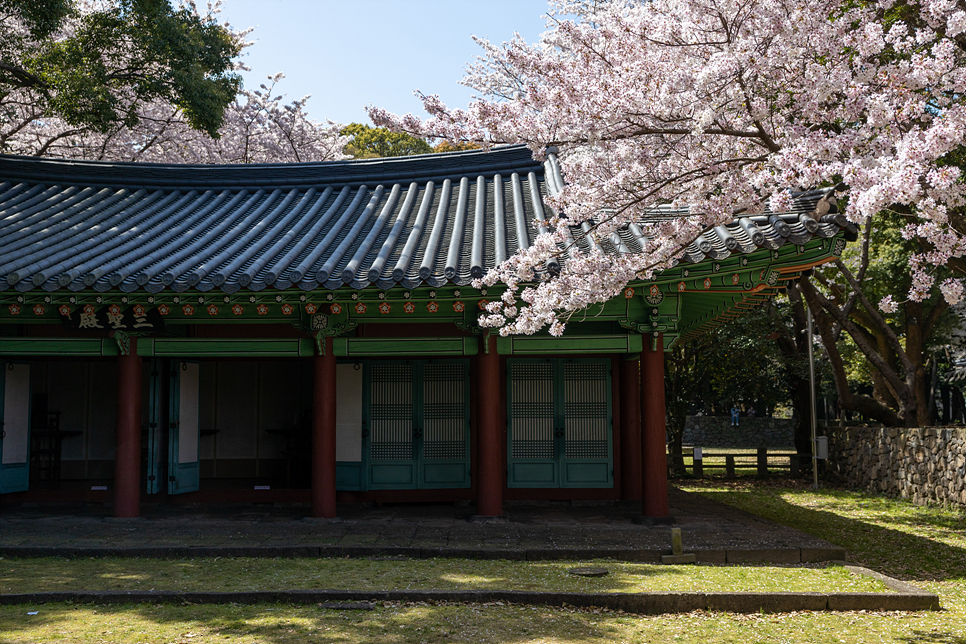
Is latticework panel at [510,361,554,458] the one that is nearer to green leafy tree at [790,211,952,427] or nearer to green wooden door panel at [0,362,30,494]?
green wooden door panel at [0,362,30,494]

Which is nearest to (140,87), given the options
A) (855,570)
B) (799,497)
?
(855,570)

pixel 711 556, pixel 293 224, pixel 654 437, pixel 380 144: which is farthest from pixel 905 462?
pixel 380 144

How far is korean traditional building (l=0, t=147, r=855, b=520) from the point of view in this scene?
8531mm

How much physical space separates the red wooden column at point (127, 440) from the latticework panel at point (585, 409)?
5.67 meters

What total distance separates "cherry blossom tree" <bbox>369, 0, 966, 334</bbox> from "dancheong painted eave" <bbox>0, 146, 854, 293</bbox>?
3.32 ft

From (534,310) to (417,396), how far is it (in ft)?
15.0

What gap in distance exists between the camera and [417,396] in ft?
35.4

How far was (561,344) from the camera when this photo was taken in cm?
921

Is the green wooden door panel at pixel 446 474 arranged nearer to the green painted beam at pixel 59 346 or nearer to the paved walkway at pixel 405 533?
the paved walkway at pixel 405 533

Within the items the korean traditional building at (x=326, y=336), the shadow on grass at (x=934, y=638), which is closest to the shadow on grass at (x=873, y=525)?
the korean traditional building at (x=326, y=336)

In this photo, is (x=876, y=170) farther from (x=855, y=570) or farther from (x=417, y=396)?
(x=417, y=396)

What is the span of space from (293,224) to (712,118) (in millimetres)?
6923

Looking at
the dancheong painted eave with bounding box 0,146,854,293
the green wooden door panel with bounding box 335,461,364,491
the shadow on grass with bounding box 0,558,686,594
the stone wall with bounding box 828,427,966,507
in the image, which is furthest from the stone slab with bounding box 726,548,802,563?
the stone wall with bounding box 828,427,966,507

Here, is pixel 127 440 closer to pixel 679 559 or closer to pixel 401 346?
pixel 401 346
